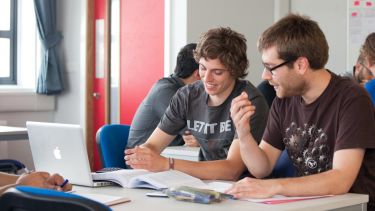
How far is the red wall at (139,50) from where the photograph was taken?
591cm

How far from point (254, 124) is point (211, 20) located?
3056 millimetres

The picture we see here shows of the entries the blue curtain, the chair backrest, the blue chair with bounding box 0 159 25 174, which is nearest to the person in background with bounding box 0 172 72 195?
the chair backrest

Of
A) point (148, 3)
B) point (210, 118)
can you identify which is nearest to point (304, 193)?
point (210, 118)

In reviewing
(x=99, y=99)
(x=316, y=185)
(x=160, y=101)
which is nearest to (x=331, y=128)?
(x=316, y=185)

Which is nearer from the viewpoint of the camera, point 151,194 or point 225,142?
point 151,194

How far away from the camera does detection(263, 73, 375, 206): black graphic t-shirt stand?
2266 mm

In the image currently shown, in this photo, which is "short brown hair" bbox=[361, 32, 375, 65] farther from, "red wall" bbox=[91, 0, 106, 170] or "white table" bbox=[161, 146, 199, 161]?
"red wall" bbox=[91, 0, 106, 170]

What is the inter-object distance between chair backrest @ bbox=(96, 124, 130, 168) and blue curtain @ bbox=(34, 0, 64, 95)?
133 inches

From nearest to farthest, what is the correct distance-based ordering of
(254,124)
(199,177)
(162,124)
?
(199,177), (254,124), (162,124)

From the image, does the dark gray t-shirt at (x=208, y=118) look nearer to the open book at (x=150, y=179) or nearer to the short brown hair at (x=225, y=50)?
the short brown hair at (x=225, y=50)

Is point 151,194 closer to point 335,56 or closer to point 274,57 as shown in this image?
point 274,57

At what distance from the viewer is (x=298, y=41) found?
2402 mm

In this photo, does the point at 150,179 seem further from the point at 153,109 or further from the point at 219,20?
the point at 219,20

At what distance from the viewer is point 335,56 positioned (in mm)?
5656
